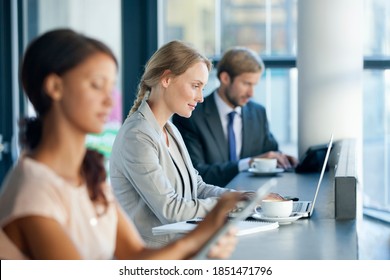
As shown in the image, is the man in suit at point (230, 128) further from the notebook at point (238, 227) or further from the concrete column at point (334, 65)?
the notebook at point (238, 227)

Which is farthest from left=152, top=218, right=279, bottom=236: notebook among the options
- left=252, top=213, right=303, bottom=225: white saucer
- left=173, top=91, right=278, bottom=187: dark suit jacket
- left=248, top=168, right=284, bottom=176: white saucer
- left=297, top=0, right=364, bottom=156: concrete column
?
left=297, top=0, right=364, bottom=156: concrete column

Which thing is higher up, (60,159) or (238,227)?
(60,159)

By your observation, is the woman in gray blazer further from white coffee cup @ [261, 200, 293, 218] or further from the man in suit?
the man in suit

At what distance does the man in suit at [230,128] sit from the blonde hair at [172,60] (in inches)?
47.9

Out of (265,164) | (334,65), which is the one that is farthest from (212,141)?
(334,65)

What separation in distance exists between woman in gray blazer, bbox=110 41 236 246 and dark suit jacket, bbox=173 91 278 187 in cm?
108

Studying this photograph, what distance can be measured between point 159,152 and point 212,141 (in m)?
1.36

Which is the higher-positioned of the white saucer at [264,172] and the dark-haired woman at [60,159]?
the dark-haired woman at [60,159]

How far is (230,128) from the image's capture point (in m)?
3.70

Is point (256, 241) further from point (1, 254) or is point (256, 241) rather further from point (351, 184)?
point (1, 254)

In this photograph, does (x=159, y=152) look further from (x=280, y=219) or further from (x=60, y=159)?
(x=60, y=159)

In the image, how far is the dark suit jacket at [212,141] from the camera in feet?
11.5

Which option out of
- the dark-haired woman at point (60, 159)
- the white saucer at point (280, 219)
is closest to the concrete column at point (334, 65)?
the white saucer at point (280, 219)

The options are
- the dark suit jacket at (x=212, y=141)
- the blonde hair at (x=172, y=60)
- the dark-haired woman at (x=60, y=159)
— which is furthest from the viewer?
the dark suit jacket at (x=212, y=141)
